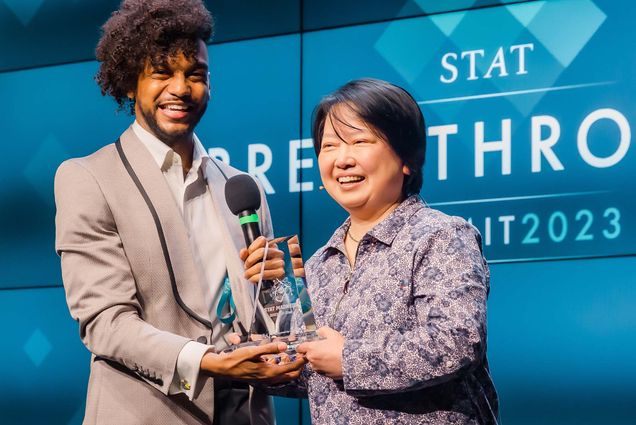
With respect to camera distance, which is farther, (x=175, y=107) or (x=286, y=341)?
(x=175, y=107)

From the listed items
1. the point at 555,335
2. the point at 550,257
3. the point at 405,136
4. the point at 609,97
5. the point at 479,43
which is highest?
the point at 479,43

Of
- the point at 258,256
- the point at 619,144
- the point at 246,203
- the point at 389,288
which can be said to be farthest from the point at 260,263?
the point at 619,144

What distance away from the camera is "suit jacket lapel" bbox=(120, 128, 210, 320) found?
223cm

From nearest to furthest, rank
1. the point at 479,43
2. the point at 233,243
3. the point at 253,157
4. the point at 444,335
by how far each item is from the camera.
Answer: the point at 444,335
the point at 233,243
the point at 479,43
the point at 253,157

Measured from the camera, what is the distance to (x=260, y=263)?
6.58ft

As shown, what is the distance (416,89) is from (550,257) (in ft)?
2.51

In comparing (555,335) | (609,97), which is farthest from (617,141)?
(555,335)

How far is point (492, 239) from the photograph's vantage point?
340 cm

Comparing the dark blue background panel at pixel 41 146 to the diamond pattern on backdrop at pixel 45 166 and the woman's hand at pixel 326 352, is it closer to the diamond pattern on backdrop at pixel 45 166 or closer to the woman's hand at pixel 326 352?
the diamond pattern on backdrop at pixel 45 166

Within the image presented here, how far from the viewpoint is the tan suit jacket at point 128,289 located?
216 cm

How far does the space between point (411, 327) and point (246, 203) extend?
43 centimetres

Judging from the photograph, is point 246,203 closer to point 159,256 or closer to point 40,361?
point 159,256

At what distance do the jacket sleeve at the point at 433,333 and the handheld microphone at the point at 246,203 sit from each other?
0.31 metres

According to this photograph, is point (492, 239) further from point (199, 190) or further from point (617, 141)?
point (199, 190)
